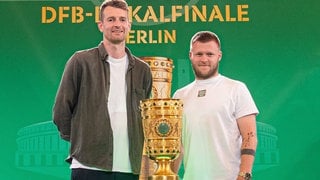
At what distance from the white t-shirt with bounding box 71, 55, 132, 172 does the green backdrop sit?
4.17 ft

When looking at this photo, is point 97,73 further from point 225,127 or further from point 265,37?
point 265,37

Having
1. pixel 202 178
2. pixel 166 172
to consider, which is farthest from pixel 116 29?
pixel 202 178

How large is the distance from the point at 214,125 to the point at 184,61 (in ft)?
3.69

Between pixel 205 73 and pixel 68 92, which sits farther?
pixel 205 73

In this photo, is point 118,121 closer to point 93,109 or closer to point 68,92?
point 93,109

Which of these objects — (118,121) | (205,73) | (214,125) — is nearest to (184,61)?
(205,73)

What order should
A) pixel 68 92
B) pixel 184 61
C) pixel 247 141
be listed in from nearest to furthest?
pixel 68 92 → pixel 247 141 → pixel 184 61

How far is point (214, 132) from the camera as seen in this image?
219 centimetres

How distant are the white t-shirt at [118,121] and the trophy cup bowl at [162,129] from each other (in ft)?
0.34

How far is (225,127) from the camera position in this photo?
2215 mm

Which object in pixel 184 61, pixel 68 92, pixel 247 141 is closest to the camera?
pixel 68 92

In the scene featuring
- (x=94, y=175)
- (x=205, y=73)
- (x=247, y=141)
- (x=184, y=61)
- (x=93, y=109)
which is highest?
(x=184, y=61)

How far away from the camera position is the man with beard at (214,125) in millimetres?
2172

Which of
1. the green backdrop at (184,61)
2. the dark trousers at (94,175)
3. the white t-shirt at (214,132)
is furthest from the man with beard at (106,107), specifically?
the green backdrop at (184,61)
